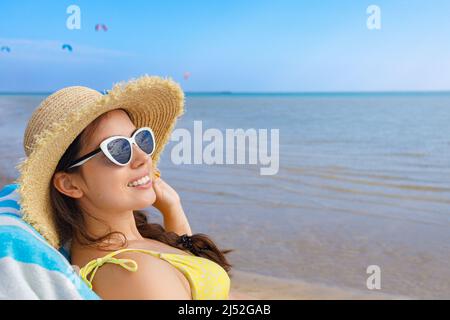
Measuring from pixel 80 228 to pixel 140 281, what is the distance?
0.38 m

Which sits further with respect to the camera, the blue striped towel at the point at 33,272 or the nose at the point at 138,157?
the nose at the point at 138,157

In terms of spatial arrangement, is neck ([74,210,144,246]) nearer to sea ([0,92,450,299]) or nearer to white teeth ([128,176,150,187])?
white teeth ([128,176,150,187])

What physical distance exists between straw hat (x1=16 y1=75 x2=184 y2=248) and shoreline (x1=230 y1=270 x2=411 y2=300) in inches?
90.0

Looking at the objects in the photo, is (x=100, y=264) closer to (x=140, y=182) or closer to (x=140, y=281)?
(x=140, y=281)

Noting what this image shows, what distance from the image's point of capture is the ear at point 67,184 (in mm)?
2100

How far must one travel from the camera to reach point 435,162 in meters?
9.70

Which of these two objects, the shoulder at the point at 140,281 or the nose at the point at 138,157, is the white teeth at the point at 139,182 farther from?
the shoulder at the point at 140,281

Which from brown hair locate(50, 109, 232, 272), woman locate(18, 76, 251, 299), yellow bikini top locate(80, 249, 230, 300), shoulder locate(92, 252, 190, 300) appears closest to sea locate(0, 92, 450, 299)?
brown hair locate(50, 109, 232, 272)

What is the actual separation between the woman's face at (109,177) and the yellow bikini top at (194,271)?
0.55ft

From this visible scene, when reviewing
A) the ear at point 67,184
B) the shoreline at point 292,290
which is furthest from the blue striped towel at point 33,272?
the shoreline at point 292,290

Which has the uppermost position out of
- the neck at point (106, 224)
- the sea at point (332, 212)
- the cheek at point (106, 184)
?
the cheek at point (106, 184)

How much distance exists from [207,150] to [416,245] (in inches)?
248
